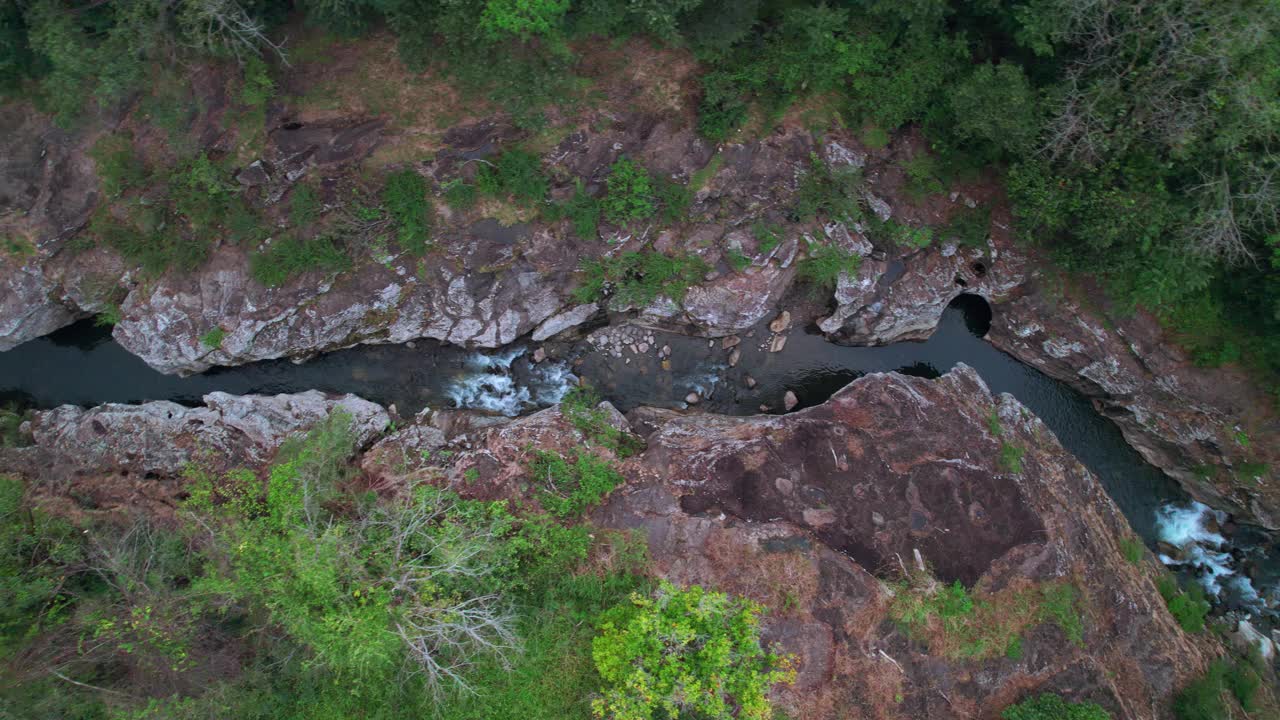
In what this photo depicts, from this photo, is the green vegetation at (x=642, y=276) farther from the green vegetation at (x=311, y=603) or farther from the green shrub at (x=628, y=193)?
the green vegetation at (x=311, y=603)

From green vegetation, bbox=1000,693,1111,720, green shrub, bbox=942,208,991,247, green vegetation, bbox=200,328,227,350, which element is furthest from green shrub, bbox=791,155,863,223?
green vegetation, bbox=200,328,227,350

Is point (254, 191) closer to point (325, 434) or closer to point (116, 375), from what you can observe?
point (325, 434)

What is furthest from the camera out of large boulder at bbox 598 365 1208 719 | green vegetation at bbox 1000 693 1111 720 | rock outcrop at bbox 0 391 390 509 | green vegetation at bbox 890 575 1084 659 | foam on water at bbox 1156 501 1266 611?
foam on water at bbox 1156 501 1266 611

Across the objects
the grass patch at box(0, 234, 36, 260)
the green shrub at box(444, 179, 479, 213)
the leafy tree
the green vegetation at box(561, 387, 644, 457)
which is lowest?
the grass patch at box(0, 234, 36, 260)

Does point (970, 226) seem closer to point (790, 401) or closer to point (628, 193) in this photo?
point (790, 401)

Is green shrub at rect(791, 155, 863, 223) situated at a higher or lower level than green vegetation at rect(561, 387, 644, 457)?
higher

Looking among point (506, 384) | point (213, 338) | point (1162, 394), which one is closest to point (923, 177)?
point (1162, 394)

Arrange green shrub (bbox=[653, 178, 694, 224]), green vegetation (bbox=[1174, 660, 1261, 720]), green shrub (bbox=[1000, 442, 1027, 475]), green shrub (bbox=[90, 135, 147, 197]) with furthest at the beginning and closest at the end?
green shrub (bbox=[653, 178, 694, 224])
green shrub (bbox=[1000, 442, 1027, 475])
green shrub (bbox=[90, 135, 147, 197])
green vegetation (bbox=[1174, 660, 1261, 720])

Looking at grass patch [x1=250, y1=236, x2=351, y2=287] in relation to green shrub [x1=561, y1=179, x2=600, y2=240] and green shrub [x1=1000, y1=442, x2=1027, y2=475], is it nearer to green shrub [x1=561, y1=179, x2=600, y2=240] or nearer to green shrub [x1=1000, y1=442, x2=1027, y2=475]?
green shrub [x1=561, y1=179, x2=600, y2=240]
